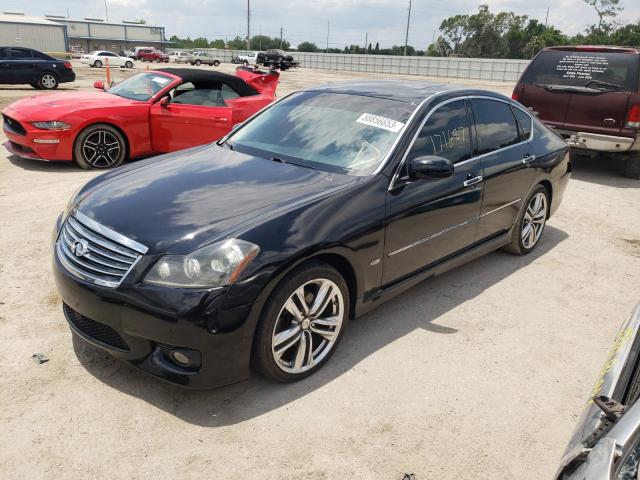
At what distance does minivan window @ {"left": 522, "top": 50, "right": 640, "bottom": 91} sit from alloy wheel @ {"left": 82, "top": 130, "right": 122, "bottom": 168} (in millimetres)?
6690

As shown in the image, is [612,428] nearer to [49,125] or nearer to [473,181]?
[473,181]

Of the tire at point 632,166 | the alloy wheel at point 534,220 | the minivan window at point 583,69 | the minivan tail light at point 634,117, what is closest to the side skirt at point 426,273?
the alloy wheel at point 534,220

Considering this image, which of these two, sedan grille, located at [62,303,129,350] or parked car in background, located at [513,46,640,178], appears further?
parked car in background, located at [513,46,640,178]

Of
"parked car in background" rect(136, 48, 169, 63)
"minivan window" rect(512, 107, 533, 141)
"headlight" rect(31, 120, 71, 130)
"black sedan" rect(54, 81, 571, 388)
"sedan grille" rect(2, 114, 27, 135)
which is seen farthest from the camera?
"parked car in background" rect(136, 48, 169, 63)

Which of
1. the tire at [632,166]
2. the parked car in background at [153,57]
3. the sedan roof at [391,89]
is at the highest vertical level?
the sedan roof at [391,89]

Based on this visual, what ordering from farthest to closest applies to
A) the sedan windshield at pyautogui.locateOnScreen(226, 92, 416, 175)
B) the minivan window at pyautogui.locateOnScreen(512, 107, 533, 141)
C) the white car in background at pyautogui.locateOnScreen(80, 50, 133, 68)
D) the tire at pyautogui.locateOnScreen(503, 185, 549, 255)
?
1. the white car in background at pyautogui.locateOnScreen(80, 50, 133, 68)
2. the tire at pyautogui.locateOnScreen(503, 185, 549, 255)
3. the minivan window at pyautogui.locateOnScreen(512, 107, 533, 141)
4. the sedan windshield at pyautogui.locateOnScreen(226, 92, 416, 175)

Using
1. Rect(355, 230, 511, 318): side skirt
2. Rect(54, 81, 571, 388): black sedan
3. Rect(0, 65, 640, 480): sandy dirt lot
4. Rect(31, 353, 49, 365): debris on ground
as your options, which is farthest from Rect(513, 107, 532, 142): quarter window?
Rect(31, 353, 49, 365): debris on ground

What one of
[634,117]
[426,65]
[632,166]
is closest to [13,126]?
[634,117]

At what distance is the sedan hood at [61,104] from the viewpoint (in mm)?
7258

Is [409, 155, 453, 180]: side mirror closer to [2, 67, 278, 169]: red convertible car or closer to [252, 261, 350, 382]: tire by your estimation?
[252, 261, 350, 382]: tire

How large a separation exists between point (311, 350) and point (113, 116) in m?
5.72

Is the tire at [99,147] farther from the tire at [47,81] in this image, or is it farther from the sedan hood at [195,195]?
the tire at [47,81]

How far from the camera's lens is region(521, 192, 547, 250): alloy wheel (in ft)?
17.2

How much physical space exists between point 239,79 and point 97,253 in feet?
20.5
